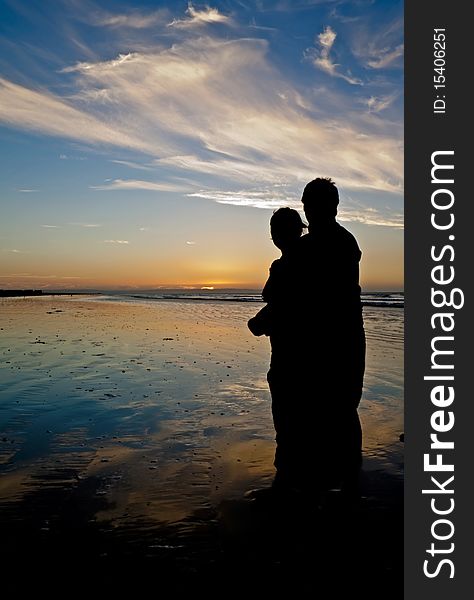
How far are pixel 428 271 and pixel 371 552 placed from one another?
192 cm

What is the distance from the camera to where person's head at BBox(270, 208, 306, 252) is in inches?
166

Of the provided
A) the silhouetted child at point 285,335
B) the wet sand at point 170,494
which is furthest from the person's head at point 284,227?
the wet sand at point 170,494

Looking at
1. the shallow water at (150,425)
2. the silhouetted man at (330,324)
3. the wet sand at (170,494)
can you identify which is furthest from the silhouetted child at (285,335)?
the shallow water at (150,425)

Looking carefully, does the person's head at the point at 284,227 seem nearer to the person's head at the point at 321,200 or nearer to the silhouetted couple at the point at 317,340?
the silhouetted couple at the point at 317,340

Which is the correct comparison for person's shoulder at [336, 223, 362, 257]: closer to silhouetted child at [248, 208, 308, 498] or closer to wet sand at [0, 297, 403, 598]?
silhouetted child at [248, 208, 308, 498]

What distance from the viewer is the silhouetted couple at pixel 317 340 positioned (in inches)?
146

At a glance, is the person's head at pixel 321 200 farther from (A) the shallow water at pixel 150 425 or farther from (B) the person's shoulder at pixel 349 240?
(A) the shallow water at pixel 150 425

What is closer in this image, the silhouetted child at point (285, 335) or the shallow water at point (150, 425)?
the silhouetted child at point (285, 335)

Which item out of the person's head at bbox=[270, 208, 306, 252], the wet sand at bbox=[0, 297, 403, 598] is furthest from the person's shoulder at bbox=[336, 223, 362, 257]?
the wet sand at bbox=[0, 297, 403, 598]

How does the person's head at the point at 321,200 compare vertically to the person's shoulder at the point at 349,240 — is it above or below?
above

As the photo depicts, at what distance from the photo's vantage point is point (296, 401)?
13.3ft

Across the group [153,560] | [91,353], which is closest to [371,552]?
[153,560]

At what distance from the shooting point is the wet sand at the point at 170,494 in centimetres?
331

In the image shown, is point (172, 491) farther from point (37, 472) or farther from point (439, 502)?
point (439, 502)
